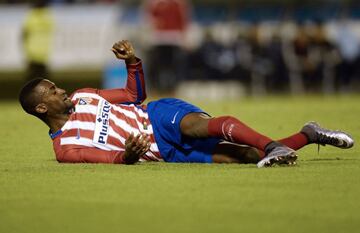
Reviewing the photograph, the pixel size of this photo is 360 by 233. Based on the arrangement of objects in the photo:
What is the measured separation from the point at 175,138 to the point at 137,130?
14.9 inches

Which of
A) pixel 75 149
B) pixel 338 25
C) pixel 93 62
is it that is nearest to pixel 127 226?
pixel 75 149

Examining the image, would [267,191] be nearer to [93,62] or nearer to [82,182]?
[82,182]

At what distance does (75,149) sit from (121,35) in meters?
16.0

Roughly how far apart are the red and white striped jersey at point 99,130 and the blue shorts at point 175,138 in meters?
0.09

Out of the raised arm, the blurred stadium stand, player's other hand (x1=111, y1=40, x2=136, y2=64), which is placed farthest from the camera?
the blurred stadium stand

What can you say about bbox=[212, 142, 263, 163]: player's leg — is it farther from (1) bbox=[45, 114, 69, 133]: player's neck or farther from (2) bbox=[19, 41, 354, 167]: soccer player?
(1) bbox=[45, 114, 69, 133]: player's neck

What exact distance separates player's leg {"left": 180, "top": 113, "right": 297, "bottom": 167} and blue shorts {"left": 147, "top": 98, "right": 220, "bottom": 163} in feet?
0.29

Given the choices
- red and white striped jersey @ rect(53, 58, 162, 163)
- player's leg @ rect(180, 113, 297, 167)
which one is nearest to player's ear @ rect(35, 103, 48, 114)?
red and white striped jersey @ rect(53, 58, 162, 163)

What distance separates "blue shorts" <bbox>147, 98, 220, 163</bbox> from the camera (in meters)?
8.88

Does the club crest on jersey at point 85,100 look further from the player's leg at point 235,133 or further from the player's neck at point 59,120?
the player's leg at point 235,133

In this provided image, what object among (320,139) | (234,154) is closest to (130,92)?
(234,154)

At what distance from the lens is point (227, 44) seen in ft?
83.3

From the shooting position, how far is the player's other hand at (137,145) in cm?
849

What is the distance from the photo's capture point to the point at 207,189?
7.65m
